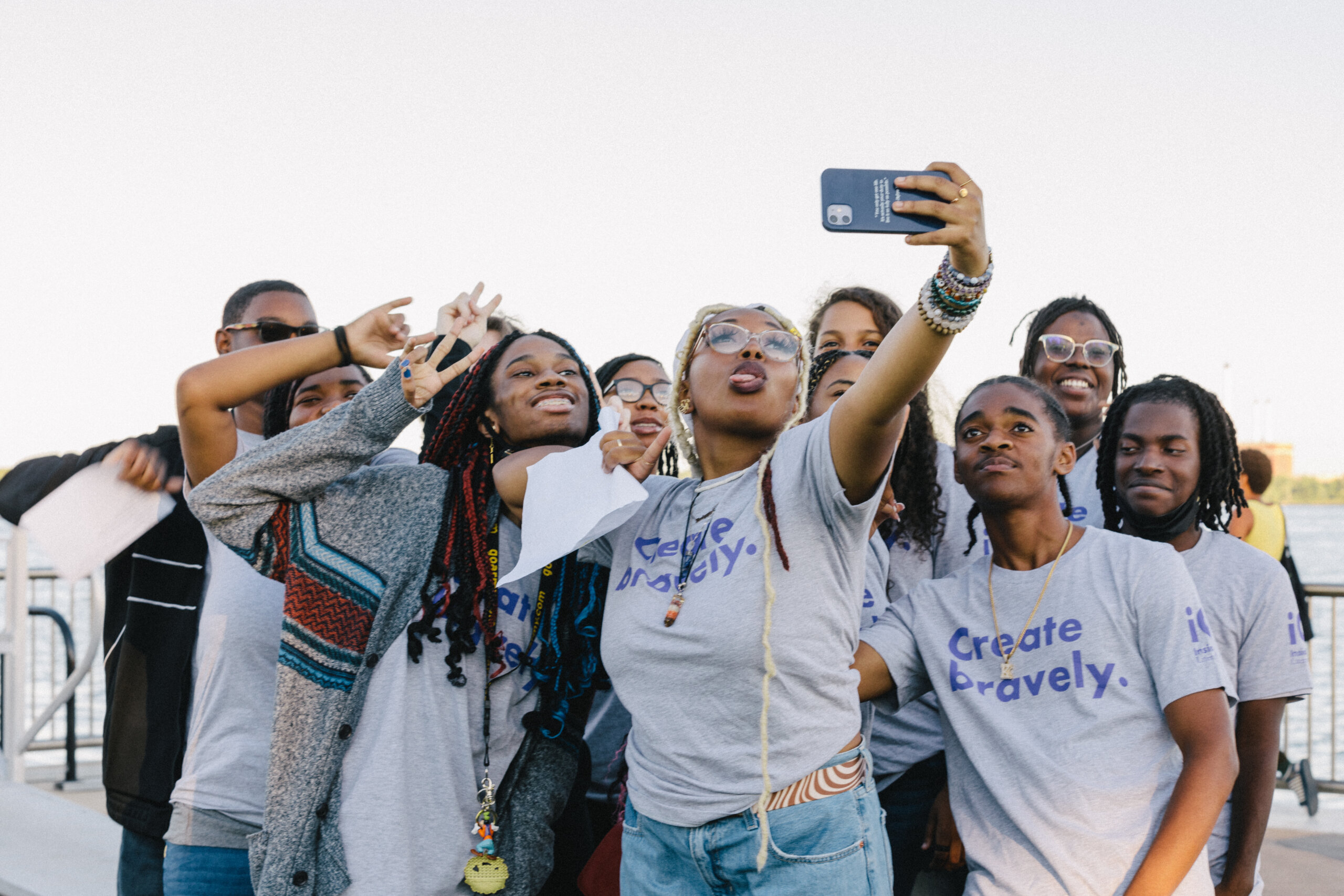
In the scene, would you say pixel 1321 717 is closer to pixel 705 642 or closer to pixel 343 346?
pixel 705 642

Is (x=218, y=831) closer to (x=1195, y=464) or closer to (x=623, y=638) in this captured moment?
(x=623, y=638)

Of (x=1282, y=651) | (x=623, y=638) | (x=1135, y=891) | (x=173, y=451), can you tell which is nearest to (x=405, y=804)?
(x=623, y=638)

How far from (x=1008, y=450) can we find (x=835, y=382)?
674 mm

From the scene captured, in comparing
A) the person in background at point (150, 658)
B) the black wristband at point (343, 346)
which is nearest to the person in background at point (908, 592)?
the black wristband at point (343, 346)

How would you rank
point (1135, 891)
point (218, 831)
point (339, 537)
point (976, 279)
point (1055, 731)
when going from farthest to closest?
point (218, 831) < point (339, 537) < point (1055, 731) < point (1135, 891) < point (976, 279)

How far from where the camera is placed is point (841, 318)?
391 centimetres

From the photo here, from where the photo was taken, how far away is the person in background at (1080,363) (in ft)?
11.9

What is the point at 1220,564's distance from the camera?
2688 mm

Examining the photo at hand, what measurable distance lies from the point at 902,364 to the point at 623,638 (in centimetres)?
80

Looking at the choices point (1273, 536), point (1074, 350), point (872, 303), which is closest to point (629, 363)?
point (872, 303)

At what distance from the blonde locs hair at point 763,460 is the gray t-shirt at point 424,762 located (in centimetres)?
60

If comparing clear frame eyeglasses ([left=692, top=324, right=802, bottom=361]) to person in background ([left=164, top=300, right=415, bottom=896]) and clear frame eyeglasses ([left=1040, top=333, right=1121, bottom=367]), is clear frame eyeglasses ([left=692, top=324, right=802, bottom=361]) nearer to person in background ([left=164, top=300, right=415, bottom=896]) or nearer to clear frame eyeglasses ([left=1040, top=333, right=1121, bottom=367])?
person in background ([left=164, top=300, right=415, bottom=896])

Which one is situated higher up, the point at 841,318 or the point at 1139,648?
the point at 841,318

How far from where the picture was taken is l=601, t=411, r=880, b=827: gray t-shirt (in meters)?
1.99
